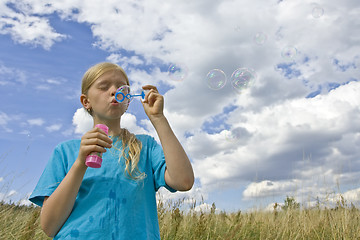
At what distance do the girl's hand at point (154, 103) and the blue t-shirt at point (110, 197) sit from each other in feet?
0.91

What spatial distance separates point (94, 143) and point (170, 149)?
16.1 inches

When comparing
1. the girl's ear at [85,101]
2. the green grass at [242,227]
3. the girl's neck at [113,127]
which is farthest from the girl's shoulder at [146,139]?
the green grass at [242,227]

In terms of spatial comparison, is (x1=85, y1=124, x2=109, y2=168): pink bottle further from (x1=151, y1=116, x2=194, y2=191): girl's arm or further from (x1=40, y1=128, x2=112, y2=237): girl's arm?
(x1=151, y1=116, x2=194, y2=191): girl's arm

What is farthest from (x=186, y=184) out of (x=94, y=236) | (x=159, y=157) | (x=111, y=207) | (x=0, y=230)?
(x=0, y=230)

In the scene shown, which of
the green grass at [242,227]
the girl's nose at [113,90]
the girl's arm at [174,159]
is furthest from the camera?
the green grass at [242,227]

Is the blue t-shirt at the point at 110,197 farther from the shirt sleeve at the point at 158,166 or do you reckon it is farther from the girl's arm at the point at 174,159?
the girl's arm at the point at 174,159

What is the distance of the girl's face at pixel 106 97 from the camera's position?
2021 mm

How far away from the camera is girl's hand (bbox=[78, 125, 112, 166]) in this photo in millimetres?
1697

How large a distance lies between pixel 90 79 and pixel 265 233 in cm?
360

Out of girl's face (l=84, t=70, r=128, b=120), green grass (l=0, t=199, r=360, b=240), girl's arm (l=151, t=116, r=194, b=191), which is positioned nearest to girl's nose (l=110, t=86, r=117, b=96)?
girl's face (l=84, t=70, r=128, b=120)

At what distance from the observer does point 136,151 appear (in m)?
1.98

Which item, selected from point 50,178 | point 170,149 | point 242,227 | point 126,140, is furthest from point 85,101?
point 242,227

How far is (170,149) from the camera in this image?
1.83 m

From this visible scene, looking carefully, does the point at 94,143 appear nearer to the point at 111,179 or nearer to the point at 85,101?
the point at 111,179
